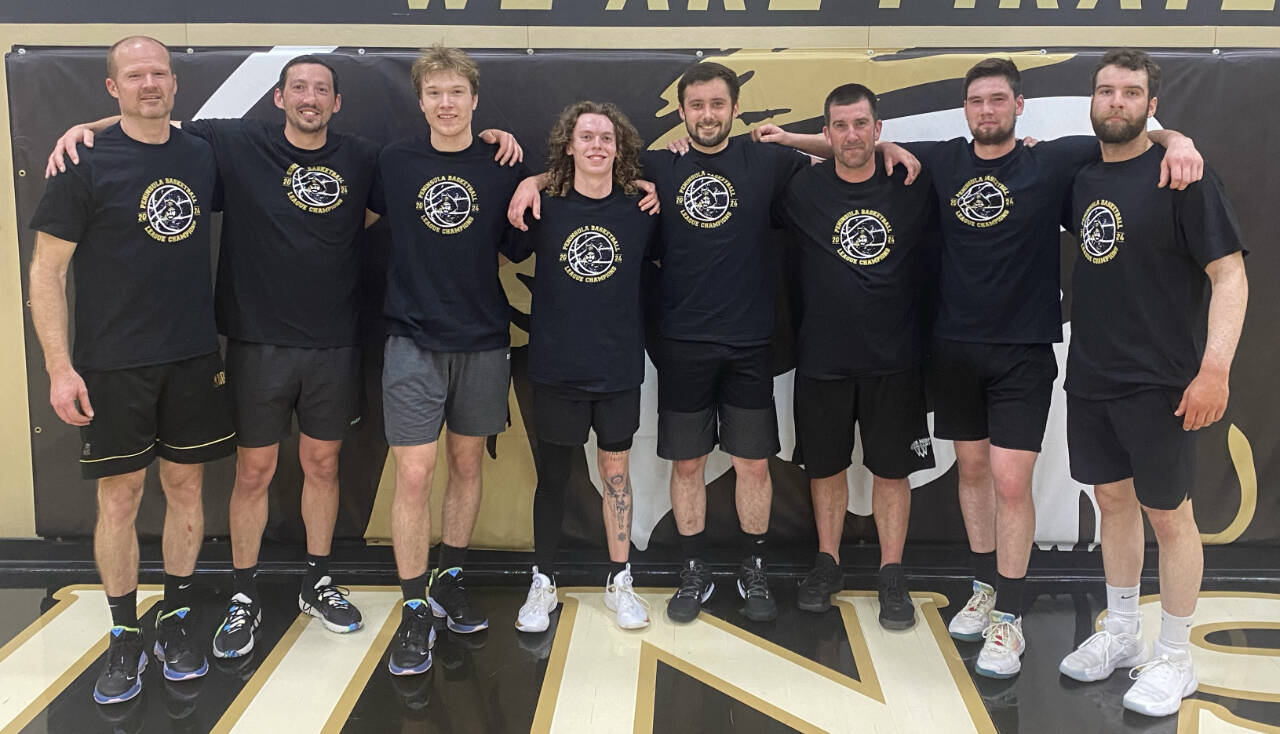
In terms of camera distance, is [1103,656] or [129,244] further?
[1103,656]

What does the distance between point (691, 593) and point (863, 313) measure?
1.17 meters

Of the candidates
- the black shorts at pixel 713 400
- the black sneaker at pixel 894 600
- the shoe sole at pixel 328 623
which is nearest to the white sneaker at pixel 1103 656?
the black sneaker at pixel 894 600

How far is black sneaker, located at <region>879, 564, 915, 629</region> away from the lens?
319 cm

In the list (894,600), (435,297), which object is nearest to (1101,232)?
(894,600)

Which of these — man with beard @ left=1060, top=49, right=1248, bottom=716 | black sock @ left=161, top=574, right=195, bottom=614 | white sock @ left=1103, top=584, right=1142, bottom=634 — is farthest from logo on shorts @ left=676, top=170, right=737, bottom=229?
black sock @ left=161, top=574, right=195, bottom=614

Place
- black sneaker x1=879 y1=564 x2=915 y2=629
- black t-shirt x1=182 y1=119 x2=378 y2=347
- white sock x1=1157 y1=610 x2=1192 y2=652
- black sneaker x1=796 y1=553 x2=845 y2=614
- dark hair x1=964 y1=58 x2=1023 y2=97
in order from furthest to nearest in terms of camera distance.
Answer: black sneaker x1=796 y1=553 x2=845 y2=614 → black sneaker x1=879 y1=564 x2=915 y2=629 → black t-shirt x1=182 y1=119 x2=378 y2=347 → dark hair x1=964 y1=58 x2=1023 y2=97 → white sock x1=1157 y1=610 x2=1192 y2=652

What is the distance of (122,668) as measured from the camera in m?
2.76

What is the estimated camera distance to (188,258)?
280 centimetres

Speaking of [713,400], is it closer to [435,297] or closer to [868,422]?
[868,422]

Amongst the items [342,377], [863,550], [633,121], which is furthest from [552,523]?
[633,121]

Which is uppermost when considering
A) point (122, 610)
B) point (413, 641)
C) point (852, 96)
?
point (852, 96)

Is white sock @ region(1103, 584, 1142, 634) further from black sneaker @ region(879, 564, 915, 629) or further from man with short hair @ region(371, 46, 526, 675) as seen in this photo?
man with short hair @ region(371, 46, 526, 675)

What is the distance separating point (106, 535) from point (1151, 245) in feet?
10.7

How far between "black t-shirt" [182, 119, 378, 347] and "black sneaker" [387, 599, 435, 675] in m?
0.94
